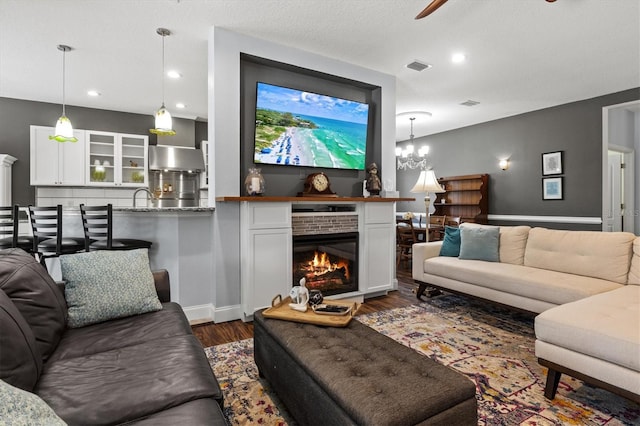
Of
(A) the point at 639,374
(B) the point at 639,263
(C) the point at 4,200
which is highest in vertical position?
(C) the point at 4,200

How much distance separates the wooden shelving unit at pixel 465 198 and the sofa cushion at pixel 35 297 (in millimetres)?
6815

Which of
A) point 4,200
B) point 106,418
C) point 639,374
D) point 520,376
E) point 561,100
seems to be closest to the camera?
point 106,418

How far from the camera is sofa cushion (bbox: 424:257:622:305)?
2.59 m

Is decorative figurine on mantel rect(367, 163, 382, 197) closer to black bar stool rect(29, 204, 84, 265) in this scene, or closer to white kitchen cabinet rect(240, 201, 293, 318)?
white kitchen cabinet rect(240, 201, 293, 318)

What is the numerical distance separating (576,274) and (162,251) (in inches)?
148

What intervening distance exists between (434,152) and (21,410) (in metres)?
8.46

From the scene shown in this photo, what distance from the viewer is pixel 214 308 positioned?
127 inches

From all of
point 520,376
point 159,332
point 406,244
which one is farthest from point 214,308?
point 406,244

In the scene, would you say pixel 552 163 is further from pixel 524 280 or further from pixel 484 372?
pixel 484 372

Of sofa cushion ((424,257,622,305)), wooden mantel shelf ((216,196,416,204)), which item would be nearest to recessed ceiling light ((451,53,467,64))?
wooden mantel shelf ((216,196,416,204))

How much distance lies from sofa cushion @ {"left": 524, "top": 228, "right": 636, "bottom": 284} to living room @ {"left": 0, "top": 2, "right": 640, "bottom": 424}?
1775mm

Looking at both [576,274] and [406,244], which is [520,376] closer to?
[576,274]

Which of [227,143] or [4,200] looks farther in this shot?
[4,200]

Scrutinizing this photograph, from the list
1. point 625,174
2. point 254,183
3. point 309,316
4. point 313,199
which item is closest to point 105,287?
point 309,316
